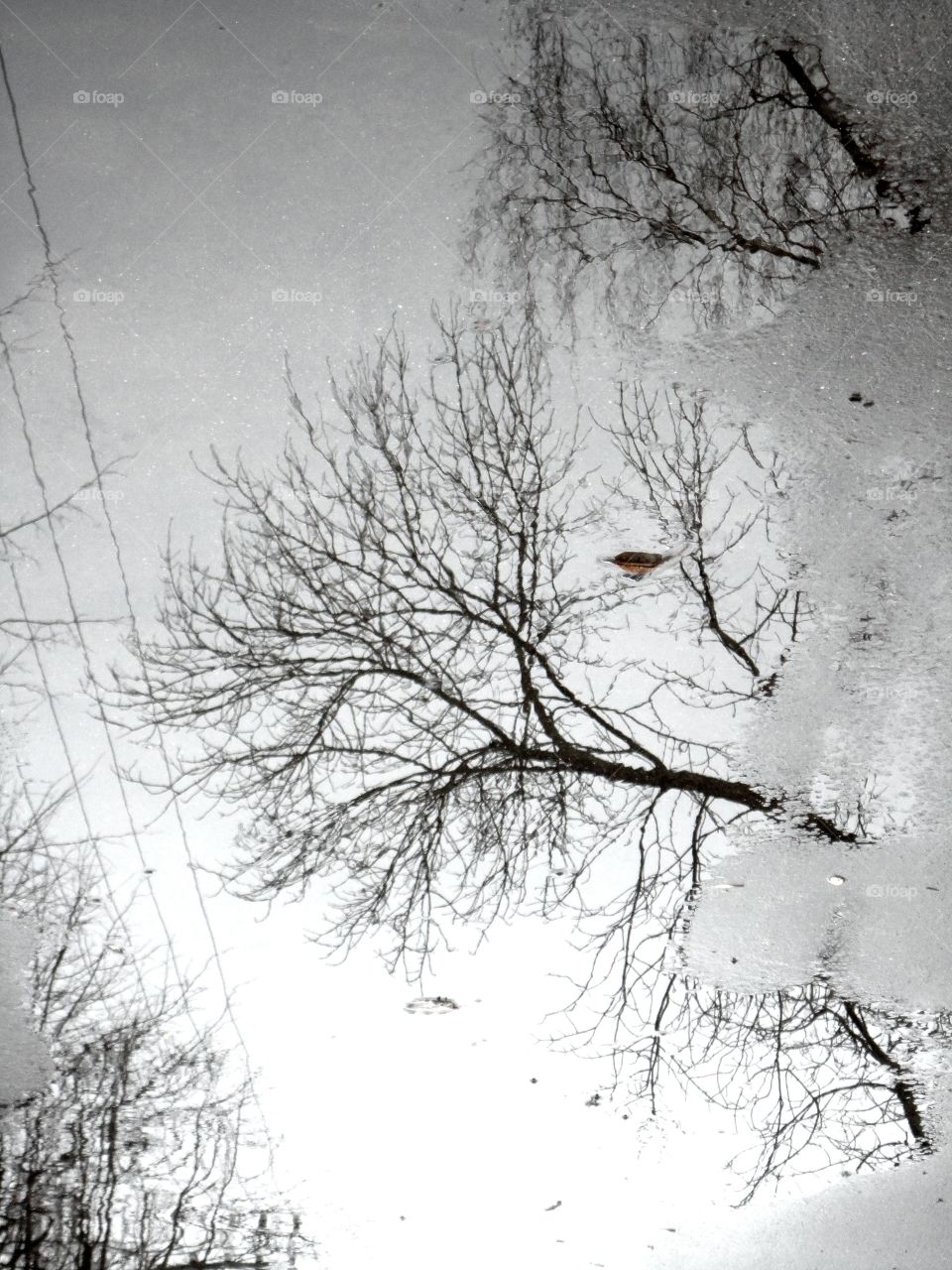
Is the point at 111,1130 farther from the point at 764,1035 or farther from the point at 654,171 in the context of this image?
the point at 654,171

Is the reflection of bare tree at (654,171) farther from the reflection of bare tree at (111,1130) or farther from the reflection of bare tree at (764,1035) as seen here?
the reflection of bare tree at (111,1130)

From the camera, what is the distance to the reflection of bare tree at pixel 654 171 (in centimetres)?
300

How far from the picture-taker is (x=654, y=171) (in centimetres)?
311

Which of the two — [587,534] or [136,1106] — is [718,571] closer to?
[587,534]

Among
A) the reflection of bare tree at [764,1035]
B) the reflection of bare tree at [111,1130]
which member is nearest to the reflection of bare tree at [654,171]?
the reflection of bare tree at [764,1035]

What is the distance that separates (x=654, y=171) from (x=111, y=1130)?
11.0ft

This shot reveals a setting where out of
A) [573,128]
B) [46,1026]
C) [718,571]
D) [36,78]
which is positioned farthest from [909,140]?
[46,1026]

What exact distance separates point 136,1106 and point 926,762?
2391 millimetres

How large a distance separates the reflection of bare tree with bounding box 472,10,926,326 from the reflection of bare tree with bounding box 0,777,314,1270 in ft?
8.00

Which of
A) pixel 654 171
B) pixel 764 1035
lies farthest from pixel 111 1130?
pixel 654 171

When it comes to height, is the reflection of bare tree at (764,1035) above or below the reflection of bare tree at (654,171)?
below

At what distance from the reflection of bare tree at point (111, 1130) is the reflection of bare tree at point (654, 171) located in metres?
2.44

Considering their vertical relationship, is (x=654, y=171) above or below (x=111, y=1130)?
above

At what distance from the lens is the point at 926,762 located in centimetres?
255
